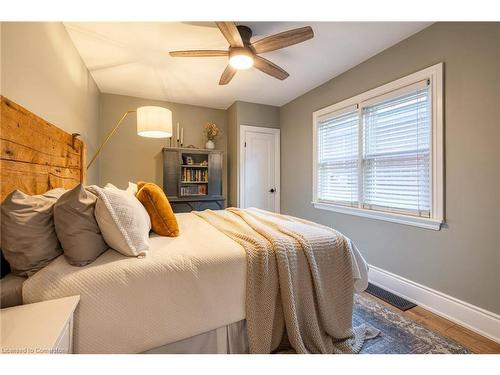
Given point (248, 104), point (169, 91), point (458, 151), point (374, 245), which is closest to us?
point (458, 151)

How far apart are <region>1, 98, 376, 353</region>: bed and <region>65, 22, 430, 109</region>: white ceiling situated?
47.9 inches

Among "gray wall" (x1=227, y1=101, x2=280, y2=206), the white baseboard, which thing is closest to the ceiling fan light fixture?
"gray wall" (x1=227, y1=101, x2=280, y2=206)

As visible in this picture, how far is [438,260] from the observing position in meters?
1.86

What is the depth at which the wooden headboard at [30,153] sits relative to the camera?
1135 millimetres

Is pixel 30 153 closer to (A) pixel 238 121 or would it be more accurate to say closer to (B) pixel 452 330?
(A) pixel 238 121

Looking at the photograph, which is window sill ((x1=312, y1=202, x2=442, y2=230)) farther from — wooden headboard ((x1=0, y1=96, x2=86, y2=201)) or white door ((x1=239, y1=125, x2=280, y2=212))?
wooden headboard ((x1=0, y1=96, x2=86, y2=201))

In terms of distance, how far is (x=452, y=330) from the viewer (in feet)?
5.30

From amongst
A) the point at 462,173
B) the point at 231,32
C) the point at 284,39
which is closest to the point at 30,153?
the point at 231,32

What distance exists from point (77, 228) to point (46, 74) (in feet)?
4.66

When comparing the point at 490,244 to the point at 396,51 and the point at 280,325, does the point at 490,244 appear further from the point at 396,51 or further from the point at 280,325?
the point at 396,51

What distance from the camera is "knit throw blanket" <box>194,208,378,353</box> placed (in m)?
1.19
